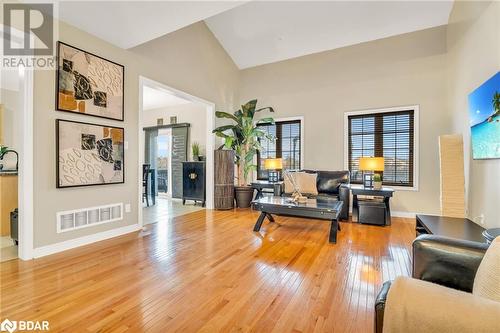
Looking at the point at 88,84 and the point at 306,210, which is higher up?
the point at 88,84

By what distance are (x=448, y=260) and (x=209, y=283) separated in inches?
72.4

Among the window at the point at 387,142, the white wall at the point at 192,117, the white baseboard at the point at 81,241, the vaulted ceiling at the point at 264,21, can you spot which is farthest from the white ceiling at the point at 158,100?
the window at the point at 387,142

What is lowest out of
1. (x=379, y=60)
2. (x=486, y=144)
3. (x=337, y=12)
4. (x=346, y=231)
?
(x=346, y=231)

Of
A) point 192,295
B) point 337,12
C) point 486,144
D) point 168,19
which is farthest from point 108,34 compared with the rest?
point 486,144

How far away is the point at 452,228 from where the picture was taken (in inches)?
107

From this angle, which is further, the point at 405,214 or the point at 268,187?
the point at 268,187

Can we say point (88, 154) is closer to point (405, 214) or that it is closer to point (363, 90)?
point (363, 90)

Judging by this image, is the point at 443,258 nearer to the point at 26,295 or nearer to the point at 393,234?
the point at 393,234

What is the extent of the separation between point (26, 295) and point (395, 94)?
254 inches

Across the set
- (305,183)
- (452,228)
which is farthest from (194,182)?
(452,228)

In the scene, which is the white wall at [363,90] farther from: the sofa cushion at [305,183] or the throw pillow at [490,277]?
the throw pillow at [490,277]

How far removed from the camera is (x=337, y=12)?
4.78 meters

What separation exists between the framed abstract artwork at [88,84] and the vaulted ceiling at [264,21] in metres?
0.39

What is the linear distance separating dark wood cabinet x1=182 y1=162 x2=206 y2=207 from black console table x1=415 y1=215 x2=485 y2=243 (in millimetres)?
4645
